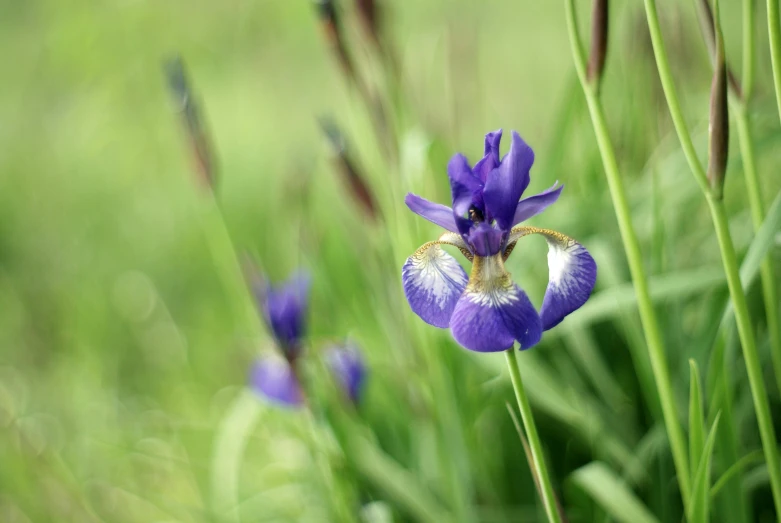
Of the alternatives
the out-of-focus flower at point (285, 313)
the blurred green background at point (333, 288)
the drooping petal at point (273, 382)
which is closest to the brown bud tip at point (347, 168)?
the blurred green background at point (333, 288)

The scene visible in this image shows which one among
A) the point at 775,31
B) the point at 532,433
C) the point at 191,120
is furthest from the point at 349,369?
the point at 775,31

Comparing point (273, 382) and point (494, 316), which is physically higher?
point (494, 316)

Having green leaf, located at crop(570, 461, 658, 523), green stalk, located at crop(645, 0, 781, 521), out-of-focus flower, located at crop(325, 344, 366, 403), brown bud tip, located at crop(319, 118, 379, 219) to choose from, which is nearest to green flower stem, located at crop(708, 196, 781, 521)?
green stalk, located at crop(645, 0, 781, 521)

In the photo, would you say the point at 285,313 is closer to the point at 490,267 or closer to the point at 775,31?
the point at 490,267

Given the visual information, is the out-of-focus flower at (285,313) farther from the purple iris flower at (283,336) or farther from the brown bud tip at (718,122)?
the brown bud tip at (718,122)

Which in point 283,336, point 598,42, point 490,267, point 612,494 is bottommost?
point 612,494

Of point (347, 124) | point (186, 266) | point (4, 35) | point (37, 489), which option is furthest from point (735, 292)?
Answer: point (4, 35)
